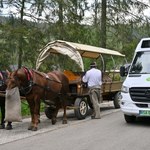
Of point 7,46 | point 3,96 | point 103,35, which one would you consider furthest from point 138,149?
point 103,35

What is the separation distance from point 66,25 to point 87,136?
14002mm

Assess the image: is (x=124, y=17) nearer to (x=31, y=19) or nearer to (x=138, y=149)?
(x=31, y=19)

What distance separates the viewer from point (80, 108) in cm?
1434

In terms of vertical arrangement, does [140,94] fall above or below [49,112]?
above

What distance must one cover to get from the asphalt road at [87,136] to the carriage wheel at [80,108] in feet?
1.19

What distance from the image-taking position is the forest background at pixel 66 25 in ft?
72.1

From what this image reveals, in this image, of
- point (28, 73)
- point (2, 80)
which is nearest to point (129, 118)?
point (28, 73)

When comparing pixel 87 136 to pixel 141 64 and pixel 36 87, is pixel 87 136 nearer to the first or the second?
pixel 36 87

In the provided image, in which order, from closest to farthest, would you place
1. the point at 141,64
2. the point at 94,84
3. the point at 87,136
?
1. the point at 87,136
2. the point at 141,64
3. the point at 94,84

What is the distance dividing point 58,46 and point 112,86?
10.3 feet

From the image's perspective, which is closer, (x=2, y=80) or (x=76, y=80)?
(x=2, y=80)

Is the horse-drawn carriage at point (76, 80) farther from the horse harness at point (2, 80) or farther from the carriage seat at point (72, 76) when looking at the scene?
the horse harness at point (2, 80)

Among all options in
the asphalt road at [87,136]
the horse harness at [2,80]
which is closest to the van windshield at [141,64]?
the asphalt road at [87,136]

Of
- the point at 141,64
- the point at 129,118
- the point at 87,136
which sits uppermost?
the point at 141,64
